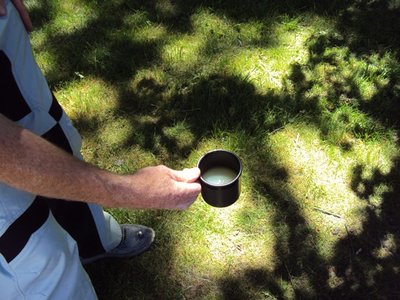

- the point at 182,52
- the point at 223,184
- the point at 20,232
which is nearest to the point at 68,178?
the point at 20,232

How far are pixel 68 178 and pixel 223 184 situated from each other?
1018 millimetres

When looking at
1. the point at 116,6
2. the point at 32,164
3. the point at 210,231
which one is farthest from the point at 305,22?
the point at 32,164

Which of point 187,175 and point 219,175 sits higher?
point 187,175

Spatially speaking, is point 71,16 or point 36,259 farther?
point 71,16

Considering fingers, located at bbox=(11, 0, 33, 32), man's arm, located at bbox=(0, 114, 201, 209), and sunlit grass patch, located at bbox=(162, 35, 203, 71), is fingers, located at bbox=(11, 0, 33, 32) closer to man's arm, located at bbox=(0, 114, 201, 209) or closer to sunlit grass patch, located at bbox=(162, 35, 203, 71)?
man's arm, located at bbox=(0, 114, 201, 209)

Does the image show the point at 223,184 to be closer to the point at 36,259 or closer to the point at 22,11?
the point at 36,259

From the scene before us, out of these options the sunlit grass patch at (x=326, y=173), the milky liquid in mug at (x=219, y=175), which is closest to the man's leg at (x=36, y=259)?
the milky liquid in mug at (x=219, y=175)

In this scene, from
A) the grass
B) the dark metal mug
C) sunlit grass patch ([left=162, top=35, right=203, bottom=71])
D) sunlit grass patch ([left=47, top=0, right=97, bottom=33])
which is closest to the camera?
the dark metal mug

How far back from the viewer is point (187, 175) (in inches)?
82.1

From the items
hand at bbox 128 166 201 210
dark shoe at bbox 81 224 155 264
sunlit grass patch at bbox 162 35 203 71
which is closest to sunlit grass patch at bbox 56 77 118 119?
sunlit grass patch at bbox 162 35 203 71

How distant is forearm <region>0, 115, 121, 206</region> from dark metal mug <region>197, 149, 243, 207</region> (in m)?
0.84

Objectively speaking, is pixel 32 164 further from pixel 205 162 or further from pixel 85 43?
pixel 85 43

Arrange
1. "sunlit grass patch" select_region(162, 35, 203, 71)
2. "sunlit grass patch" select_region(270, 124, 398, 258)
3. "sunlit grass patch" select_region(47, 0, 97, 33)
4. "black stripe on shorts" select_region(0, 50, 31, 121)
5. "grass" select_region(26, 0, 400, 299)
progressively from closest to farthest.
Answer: "black stripe on shorts" select_region(0, 50, 31, 121) → "grass" select_region(26, 0, 400, 299) → "sunlit grass patch" select_region(270, 124, 398, 258) → "sunlit grass patch" select_region(162, 35, 203, 71) → "sunlit grass patch" select_region(47, 0, 97, 33)

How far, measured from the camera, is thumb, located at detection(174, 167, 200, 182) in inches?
78.1
